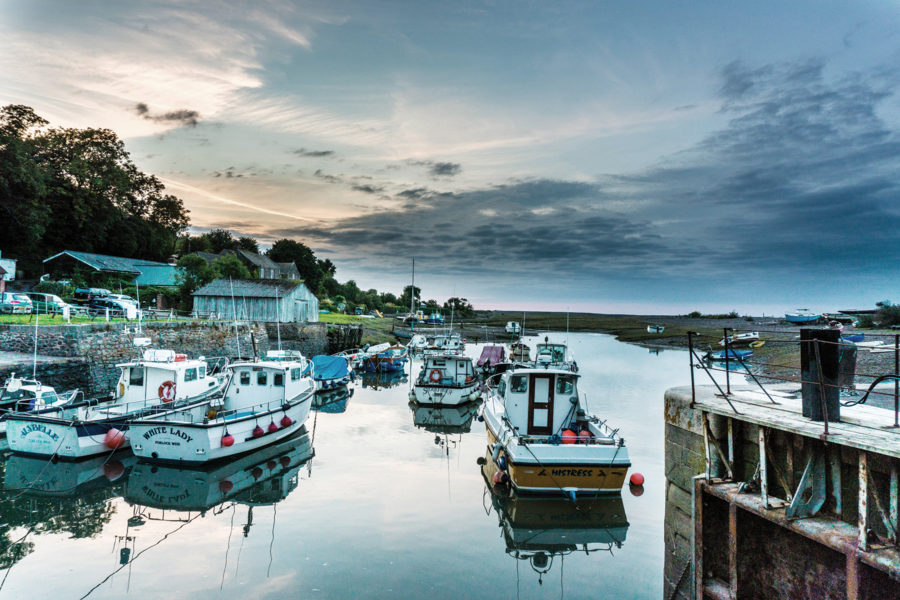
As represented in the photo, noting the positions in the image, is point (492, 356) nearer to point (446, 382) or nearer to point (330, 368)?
point (446, 382)

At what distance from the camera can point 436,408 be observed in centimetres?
2742

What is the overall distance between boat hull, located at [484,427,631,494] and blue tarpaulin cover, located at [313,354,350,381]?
64.8 feet

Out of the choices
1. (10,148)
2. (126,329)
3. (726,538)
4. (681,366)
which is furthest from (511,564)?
(10,148)

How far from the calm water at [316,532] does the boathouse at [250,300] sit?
32.2 meters

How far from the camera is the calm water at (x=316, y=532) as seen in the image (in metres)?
9.97

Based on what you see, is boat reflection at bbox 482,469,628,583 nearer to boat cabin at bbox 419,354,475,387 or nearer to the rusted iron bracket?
the rusted iron bracket

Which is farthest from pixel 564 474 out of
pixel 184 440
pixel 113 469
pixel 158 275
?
pixel 158 275

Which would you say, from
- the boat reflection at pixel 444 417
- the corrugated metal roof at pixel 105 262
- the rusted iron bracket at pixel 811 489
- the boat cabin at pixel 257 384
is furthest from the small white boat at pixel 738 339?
the corrugated metal roof at pixel 105 262

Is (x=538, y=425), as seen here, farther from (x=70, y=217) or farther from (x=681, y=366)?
(x=70, y=217)

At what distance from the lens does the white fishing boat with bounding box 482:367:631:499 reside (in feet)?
45.0

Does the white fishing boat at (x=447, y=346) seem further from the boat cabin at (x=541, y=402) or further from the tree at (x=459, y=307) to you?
the tree at (x=459, y=307)

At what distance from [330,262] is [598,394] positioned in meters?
97.0

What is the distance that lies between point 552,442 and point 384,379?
1015 inches

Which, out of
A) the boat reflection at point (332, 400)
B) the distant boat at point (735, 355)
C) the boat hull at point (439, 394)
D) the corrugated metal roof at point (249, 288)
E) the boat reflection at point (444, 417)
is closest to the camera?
the distant boat at point (735, 355)
